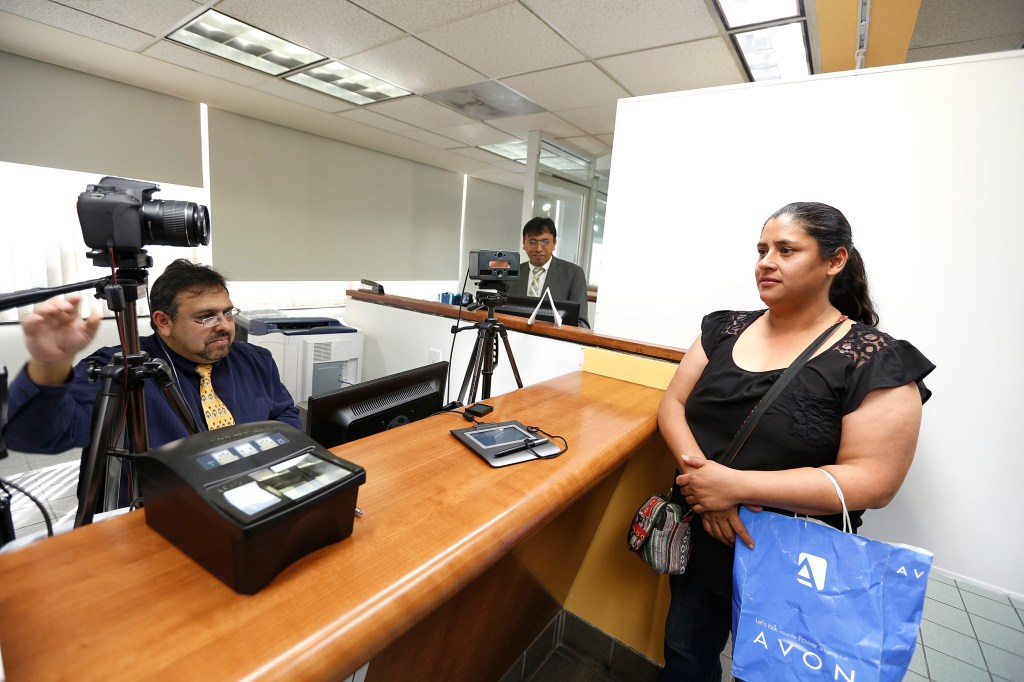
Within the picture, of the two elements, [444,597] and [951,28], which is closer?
[444,597]

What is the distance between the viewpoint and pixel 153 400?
1354mm

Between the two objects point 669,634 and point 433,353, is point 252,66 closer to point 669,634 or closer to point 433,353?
point 433,353

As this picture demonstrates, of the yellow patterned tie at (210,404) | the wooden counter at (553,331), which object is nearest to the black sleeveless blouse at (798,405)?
the wooden counter at (553,331)

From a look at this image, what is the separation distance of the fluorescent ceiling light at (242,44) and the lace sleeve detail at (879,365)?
3123 mm

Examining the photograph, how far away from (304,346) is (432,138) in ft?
8.70

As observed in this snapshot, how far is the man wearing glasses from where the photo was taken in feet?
3.23

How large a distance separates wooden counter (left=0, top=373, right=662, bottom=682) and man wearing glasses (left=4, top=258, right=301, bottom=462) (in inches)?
19.9

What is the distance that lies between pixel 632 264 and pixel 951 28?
76.1 inches

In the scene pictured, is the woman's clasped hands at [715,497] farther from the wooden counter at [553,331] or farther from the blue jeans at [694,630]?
the wooden counter at [553,331]

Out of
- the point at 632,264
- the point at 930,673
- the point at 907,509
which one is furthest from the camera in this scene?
the point at 632,264

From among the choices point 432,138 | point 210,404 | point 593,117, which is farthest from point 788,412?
point 432,138

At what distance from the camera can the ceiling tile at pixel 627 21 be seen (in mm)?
2055

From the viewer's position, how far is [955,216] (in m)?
1.44

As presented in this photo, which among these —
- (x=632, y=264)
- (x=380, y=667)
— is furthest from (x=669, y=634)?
(x=632, y=264)
